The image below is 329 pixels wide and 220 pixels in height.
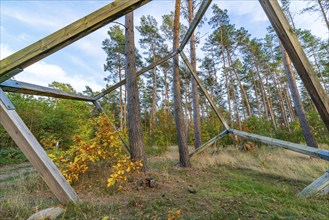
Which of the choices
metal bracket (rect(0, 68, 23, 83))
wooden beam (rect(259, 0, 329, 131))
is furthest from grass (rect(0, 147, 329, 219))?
metal bracket (rect(0, 68, 23, 83))

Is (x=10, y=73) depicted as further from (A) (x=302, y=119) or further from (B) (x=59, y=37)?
(A) (x=302, y=119)

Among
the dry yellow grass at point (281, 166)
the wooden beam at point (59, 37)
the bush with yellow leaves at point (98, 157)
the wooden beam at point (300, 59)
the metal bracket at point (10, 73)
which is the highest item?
the wooden beam at point (59, 37)

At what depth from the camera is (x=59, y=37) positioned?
67.5 inches

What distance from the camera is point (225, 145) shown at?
9875 mm

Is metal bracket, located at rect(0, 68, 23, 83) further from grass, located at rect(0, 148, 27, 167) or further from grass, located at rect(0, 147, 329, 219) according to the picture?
grass, located at rect(0, 148, 27, 167)

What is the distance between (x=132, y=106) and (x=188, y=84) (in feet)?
57.3

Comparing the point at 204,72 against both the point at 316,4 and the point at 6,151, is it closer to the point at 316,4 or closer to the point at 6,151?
the point at 316,4

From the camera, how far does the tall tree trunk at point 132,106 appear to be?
366cm

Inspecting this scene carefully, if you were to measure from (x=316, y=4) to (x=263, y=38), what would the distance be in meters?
9.41

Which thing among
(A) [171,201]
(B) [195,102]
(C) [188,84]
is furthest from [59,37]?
(C) [188,84]

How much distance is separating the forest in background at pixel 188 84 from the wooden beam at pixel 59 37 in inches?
216

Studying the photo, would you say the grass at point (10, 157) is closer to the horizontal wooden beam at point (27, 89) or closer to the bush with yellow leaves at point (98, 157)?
the bush with yellow leaves at point (98, 157)

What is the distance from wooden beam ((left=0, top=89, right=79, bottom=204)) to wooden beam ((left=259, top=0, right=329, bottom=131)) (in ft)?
8.81

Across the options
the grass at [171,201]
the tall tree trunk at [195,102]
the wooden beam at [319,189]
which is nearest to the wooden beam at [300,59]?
the grass at [171,201]
